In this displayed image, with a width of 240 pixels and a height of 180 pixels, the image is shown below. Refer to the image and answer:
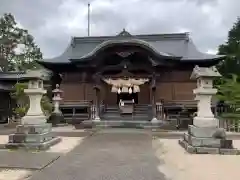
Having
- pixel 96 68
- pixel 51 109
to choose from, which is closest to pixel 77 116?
pixel 51 109

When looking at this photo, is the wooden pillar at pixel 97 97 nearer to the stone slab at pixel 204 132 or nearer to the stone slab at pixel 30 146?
the stone slab at pixel 30 146

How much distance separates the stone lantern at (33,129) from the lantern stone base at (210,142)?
424 cm

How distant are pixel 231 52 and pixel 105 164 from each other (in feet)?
101

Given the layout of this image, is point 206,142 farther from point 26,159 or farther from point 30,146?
point 30,146

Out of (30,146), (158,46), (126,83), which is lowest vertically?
(30,146)

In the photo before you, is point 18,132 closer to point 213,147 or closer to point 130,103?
point 213,147

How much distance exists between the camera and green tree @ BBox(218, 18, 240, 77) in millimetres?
31672

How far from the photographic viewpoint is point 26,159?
7.04 metres

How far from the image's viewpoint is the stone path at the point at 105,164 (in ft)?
18.2

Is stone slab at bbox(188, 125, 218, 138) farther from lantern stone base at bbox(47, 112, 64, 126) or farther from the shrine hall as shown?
lantern stone base at bbox(47, 112, 64, 126)

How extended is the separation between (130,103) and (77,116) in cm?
358

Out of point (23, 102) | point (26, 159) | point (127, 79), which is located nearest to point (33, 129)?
point (26, 159)

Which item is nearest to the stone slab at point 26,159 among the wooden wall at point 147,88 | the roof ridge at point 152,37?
the wooden wall at point 147,88

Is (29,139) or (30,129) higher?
(30,129)
